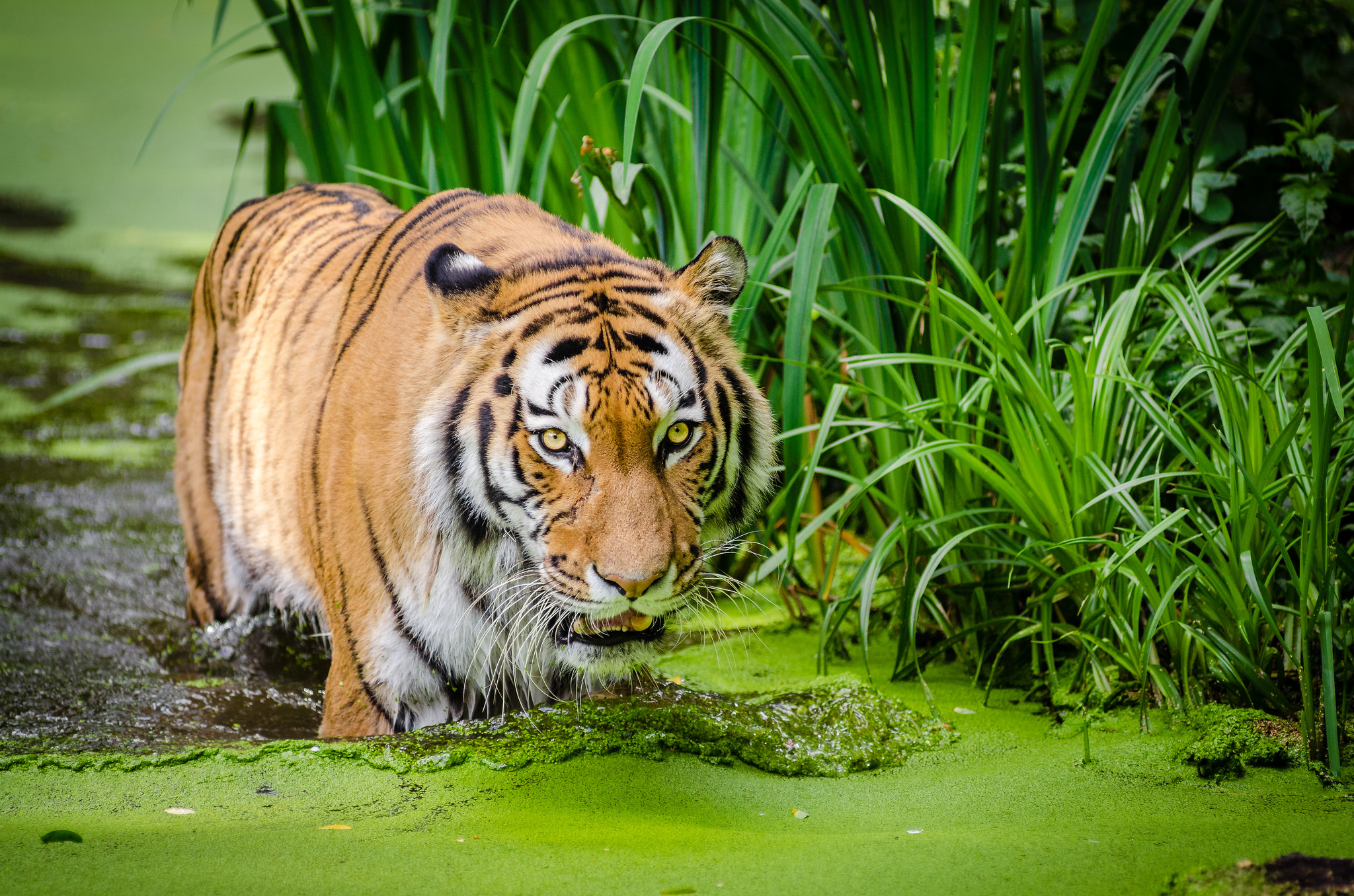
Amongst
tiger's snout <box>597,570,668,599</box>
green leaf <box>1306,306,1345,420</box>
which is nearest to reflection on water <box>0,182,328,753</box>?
tiger's snout <box>597,570,668,599</box>

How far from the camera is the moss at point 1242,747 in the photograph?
1.96m

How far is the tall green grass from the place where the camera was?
2125 mm

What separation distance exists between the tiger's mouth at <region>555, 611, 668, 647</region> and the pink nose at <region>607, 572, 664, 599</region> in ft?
0.53

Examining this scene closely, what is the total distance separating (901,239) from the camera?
2.54 m

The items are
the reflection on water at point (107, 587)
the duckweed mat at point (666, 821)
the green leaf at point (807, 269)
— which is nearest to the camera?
the duckweed mat at point (666, 821)

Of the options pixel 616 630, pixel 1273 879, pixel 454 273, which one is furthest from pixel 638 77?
pixel 1273 879

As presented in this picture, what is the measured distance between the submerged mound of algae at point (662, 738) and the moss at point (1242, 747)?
1.56 feet

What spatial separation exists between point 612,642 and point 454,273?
748mm

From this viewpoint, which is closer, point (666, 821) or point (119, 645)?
point (666, 821)

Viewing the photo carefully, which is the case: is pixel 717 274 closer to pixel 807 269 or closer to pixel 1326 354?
pixel 807 269

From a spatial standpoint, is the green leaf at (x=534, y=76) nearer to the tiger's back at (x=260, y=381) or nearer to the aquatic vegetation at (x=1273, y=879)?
the tiger's back at (x=260, y=381)

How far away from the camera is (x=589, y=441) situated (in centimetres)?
187

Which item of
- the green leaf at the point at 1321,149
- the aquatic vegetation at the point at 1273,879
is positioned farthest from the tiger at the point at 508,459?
the green leaf at the point at 1321,149

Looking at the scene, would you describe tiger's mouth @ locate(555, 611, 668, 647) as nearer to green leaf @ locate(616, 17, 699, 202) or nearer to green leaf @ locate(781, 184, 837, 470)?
green leaf @ locate(781, 184, 837, 470)
